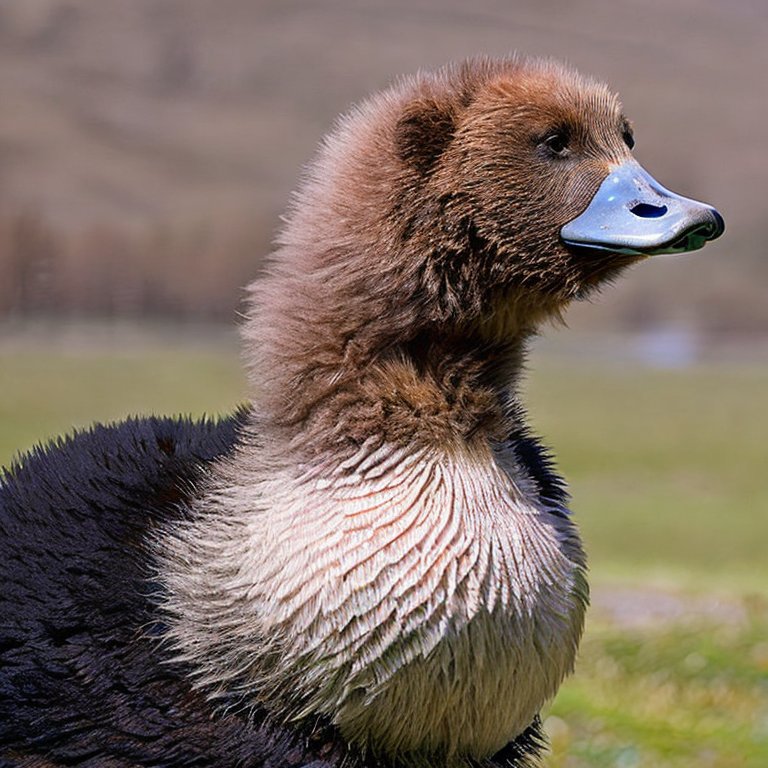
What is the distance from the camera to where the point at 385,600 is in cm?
332

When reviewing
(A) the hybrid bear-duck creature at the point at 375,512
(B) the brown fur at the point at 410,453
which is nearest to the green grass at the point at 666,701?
(A) the hybrid bear-duck creature at the point at 375,512

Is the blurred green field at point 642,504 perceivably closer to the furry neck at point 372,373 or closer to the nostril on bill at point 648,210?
the furry neck at point 372,373

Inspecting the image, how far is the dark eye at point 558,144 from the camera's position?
3.62 meters

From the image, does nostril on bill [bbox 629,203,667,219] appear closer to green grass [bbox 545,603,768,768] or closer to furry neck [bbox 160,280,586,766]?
furry neck [bbox 160,280,586,766]

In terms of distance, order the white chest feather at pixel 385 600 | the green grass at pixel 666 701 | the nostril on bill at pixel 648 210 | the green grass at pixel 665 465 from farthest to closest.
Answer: the green grass at pixel 665 465
the green grass at pixel 666 701
the nostril on bill at pixel 648 210
the white chest feather at pixel 385 600

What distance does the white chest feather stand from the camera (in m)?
3.32

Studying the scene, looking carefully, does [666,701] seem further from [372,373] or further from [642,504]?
[642,504]

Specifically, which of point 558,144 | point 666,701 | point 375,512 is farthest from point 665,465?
point 375,512

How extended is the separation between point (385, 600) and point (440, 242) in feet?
2.93

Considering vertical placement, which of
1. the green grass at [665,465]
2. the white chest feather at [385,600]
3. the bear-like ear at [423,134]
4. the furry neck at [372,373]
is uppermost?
the bear-like ear at [423,134]

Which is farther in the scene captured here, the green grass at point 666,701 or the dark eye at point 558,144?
the green grass at point 666,701

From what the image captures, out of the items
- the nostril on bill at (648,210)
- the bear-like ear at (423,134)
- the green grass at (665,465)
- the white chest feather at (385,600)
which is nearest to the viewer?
the white chest feather at (385,600)

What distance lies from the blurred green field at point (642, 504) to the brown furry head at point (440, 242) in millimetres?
2961

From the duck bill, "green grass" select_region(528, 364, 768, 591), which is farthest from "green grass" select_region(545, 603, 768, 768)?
the duck bill
